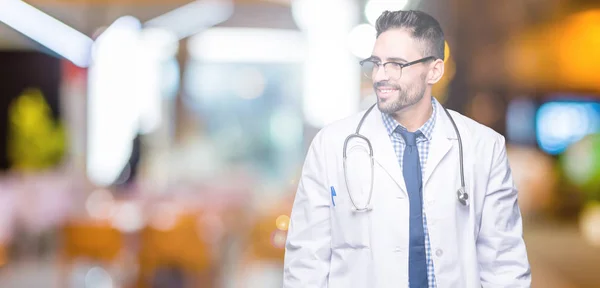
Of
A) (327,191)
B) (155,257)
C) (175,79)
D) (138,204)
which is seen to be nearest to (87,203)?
(138,204)

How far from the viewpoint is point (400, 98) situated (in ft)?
6.80

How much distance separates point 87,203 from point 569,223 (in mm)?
7492

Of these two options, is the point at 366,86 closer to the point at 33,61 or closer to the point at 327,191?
the point at 327,191

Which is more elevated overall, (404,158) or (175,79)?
(175,79)

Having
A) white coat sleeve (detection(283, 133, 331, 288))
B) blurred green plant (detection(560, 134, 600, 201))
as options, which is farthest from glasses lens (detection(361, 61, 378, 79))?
blurred green plant (detection(560, 134, 600, 201))

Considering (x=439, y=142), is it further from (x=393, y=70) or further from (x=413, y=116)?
(x=393, y=70)

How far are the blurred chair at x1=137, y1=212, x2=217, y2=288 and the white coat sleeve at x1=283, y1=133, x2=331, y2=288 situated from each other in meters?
3.83

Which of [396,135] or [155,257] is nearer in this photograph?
[396,135]

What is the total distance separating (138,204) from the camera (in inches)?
257

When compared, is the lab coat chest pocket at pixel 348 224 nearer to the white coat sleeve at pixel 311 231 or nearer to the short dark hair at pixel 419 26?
the white coat sleeve at pixel 311 231

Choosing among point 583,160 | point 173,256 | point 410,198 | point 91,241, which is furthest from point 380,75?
point 583,160

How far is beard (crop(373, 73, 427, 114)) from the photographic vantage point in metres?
2.07

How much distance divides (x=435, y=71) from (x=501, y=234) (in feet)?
1.39

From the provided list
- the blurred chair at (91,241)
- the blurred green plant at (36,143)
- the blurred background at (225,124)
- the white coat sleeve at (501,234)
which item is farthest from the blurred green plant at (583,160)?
the white coat sleeve at (501,234)
